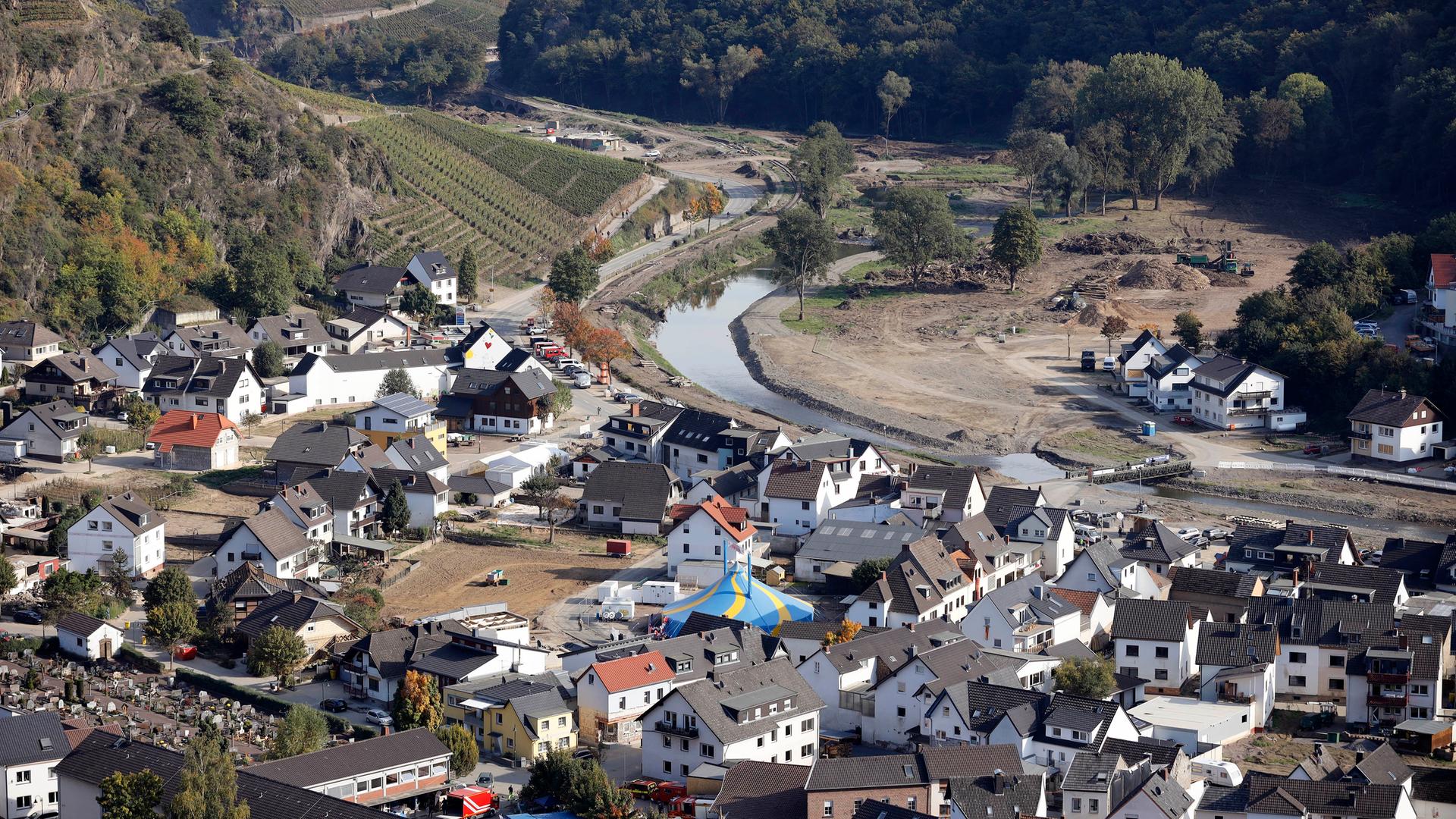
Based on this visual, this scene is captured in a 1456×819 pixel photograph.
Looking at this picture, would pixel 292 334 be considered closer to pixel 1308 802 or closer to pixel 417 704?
pixel 417 704

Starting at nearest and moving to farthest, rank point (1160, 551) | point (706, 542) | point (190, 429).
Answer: point (1160, 551)
point (706, 542)
point (190, 429)

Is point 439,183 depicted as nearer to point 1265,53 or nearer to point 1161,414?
point 1161,414

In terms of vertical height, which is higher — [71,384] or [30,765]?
[71,384]

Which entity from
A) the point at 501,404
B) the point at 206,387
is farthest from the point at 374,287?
the point at 501,404

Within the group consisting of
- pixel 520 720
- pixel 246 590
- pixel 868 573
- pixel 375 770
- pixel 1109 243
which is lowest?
pixel 246 590

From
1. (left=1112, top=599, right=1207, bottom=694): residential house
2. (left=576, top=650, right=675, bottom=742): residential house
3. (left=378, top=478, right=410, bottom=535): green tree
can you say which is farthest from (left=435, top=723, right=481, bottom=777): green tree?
(left=378, top=478, right=410, bottom=535): green tree

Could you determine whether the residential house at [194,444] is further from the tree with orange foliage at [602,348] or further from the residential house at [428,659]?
the residential house at [428,659]

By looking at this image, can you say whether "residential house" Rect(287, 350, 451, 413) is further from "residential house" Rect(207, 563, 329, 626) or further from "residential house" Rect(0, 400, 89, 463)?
"residential house" Rect(207, 563, 329, 626)
